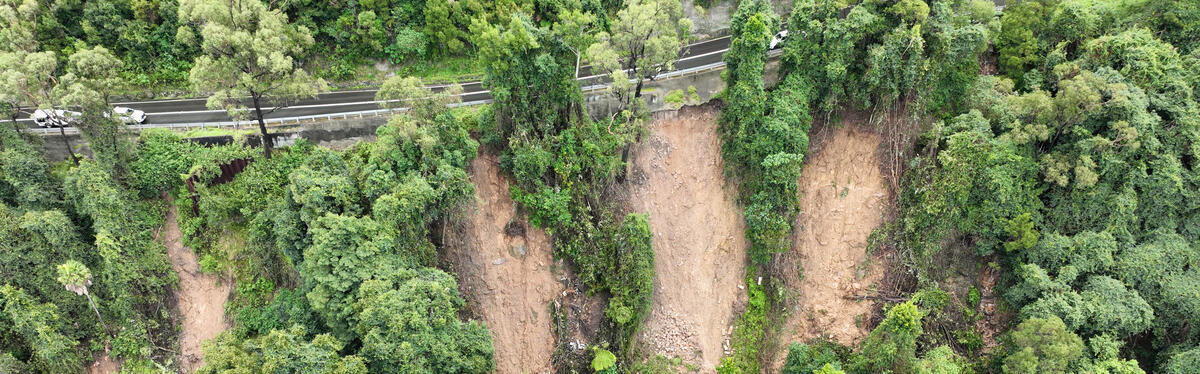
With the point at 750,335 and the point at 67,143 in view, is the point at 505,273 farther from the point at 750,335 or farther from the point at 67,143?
the point at 67,143

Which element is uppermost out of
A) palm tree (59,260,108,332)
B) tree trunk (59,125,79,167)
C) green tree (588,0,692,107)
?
tree trunk (59,125,79,167)

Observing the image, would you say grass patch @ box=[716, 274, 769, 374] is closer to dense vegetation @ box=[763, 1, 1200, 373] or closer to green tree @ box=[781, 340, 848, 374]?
green tree @ box=[781, 340, 848, 374]

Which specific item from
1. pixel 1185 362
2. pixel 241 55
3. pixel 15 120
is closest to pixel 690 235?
pixel 1185 362

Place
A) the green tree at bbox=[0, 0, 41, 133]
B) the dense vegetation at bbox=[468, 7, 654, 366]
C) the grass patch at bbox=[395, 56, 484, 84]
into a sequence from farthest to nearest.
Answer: the grass patch at bbox=[395, 56, 484, 84]
the dense vegetation at bbox=[468, 7, 654, 366]
the green tree at bbox=[0, 0, 41, 133]

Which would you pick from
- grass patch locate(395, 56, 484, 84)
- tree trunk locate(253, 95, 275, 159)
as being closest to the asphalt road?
grass patch locate(395, 56, 484, 84)

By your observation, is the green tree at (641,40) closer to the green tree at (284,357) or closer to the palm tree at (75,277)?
the green tree at (284,357)

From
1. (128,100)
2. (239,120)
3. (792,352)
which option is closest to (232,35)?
(239,120)

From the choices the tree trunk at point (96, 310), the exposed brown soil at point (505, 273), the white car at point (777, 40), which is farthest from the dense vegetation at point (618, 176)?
the white car at point (777, 40)
